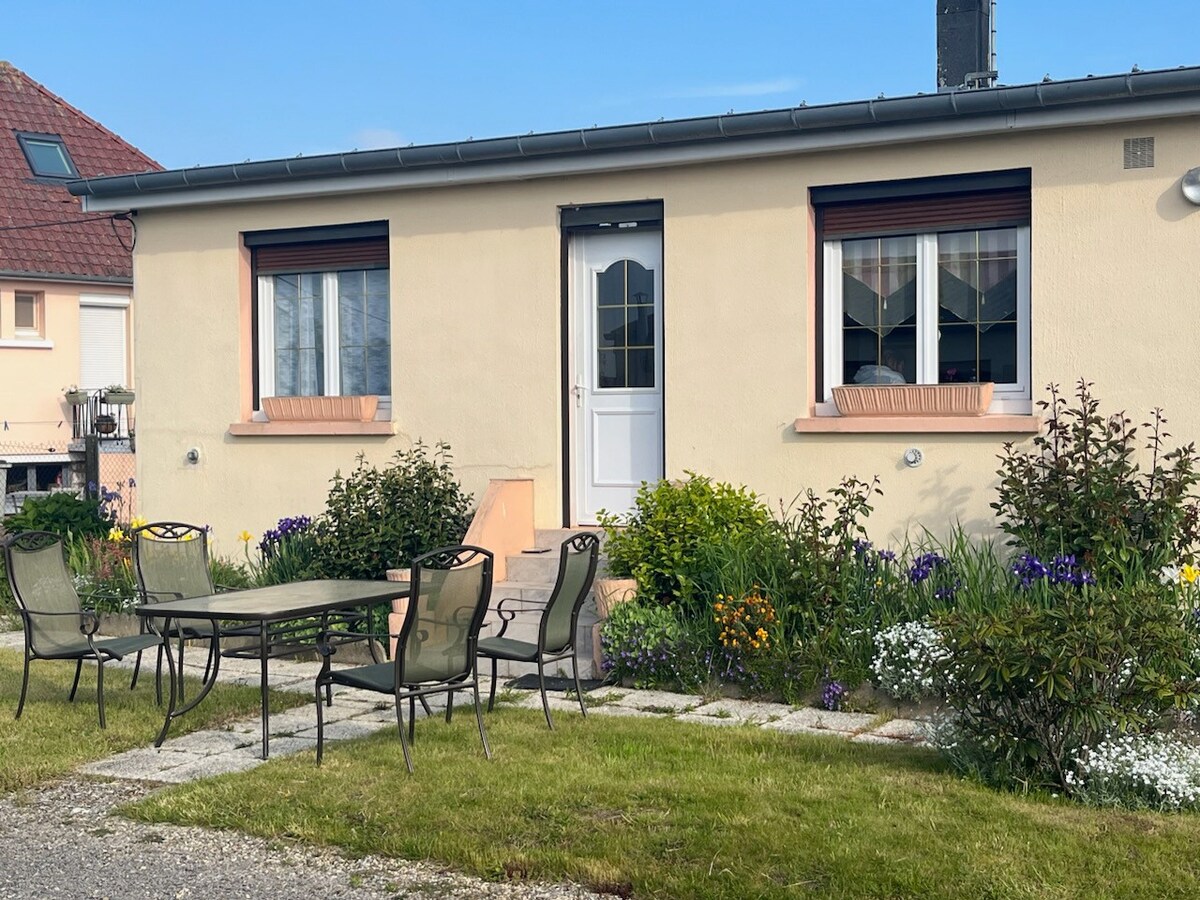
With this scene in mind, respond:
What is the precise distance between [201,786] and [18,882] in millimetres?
1278

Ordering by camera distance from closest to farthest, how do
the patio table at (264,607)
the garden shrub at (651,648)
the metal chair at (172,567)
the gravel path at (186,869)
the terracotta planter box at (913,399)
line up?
the gravel path at (186,869), the patio table at (264,607), the garden shrub at (651,648), the metal chair at (172,567), the terracotta planter box at (913,399)

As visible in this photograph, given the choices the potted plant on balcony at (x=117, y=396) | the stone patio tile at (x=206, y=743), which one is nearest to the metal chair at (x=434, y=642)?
the stone patio tile at (x=206, y=743)

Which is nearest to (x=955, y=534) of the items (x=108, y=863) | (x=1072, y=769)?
(x=1072, y=769)

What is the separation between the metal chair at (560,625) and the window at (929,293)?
3.31m

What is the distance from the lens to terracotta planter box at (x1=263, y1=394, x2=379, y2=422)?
12531mm

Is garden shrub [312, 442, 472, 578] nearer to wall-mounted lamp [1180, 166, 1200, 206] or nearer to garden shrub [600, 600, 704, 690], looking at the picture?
garden shrub [600, 600, 704, 690]

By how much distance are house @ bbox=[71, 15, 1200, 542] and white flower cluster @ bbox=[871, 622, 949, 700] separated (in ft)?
6.03

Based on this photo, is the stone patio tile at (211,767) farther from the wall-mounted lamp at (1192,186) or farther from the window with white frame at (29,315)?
the window with white frame at (29,315)

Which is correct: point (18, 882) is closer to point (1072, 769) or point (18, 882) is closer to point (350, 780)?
point (350, 780)

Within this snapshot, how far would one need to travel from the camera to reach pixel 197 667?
34.2 feet

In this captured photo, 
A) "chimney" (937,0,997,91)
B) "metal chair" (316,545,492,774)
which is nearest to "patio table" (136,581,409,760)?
"metal chair" (316,545,492,774)

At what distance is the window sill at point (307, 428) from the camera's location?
40.7ft

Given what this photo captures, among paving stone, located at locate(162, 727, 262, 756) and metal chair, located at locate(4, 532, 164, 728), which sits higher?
metal chair, located at locate(4, 532, 164, 728)

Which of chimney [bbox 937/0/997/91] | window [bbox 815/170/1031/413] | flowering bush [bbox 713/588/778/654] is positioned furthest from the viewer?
chimney [bbox 937/0/997/91]
